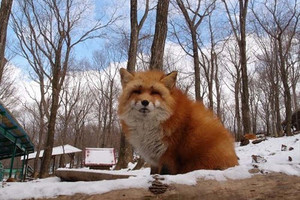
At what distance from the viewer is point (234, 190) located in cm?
233

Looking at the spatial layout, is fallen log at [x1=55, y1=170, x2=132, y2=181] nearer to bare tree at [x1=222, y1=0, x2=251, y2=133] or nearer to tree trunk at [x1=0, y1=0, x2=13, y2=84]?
tree trunk at [x1=0, y1=0, x2=13, y2=84]

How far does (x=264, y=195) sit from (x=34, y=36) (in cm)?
2207

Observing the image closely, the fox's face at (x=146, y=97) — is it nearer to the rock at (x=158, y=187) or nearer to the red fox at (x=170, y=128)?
the red fox at (x=170, y=128)

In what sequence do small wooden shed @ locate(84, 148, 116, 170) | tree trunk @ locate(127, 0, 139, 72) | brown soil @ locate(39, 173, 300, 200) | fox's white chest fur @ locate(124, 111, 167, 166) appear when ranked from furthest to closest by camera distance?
1. small wooden shed @ locate(84, 148, 116, 170)
2. tree trunk @ locate(127, 0, 139, 72)
3. fox's white chest fur @ locate(124, 111, 167, 166)
4. brown soil @ locate(39, 173, 300, 200)

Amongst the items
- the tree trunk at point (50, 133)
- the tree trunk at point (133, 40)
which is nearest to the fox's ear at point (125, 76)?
the tree trunk at point (133, 40)

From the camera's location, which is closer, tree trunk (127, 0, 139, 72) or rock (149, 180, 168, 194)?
rock (149, 180, 168, 194)

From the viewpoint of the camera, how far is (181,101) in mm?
3801

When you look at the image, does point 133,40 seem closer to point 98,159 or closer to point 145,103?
point 145,103

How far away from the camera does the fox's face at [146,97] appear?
355 centimetres

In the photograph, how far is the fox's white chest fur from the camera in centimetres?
349

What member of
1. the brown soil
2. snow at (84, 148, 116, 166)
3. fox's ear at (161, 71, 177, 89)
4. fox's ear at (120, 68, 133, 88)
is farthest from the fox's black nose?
snow at (84, 148, 116, 166)

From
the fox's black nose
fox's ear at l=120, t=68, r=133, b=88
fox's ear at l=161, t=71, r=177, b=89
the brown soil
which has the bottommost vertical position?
the brown soil

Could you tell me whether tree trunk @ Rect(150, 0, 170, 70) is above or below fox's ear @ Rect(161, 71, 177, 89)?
A: above

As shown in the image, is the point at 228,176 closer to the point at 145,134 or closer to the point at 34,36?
the point at 145,134
